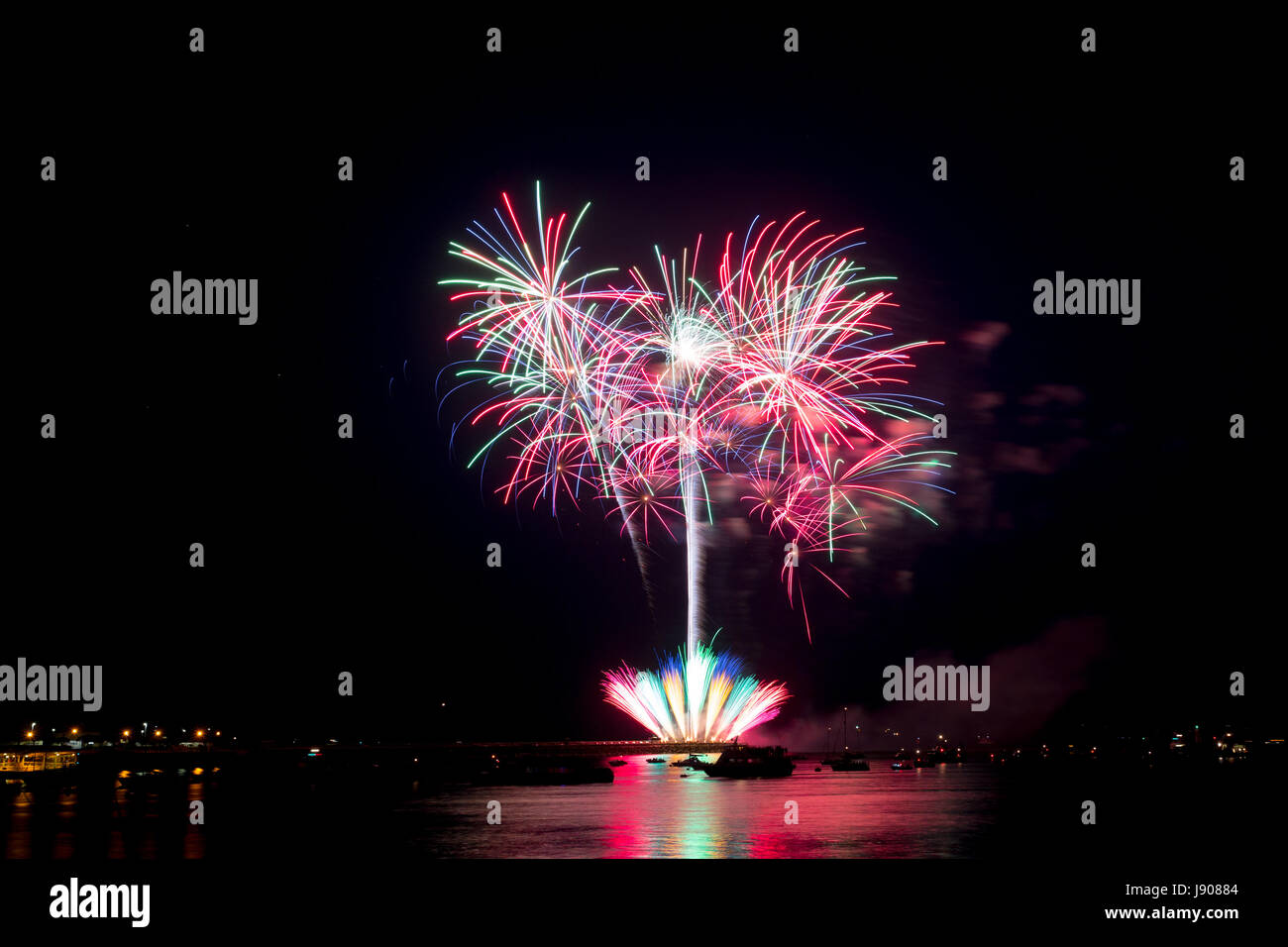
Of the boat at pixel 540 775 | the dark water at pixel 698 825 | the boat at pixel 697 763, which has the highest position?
the dark water at pixel 698 825

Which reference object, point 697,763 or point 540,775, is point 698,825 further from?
point 697,763

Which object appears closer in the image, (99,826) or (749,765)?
(99,826)

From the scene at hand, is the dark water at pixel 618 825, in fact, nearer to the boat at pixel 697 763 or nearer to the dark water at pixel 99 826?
the dark water at pixel 99 826

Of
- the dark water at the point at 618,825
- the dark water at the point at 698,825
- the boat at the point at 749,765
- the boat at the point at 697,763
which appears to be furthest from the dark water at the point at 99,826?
the boat at the point at 697,763

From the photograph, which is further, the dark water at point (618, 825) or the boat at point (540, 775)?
the boat at point (540, 775)

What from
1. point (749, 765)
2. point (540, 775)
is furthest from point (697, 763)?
point (540, 775)

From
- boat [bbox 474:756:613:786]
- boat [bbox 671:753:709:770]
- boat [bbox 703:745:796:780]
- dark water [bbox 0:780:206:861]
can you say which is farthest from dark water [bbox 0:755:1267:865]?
boat [bbox 671:753:709:770]
